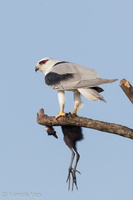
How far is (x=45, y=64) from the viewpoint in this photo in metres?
10.9

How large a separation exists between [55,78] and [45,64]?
3.13ft

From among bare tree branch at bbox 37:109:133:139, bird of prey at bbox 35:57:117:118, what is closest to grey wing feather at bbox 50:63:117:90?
bird of prey at bbox 35:57:117:118

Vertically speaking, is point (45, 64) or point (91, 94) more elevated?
point (45, 64)

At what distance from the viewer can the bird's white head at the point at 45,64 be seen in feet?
35.5

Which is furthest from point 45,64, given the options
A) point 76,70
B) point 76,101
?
point 76,101

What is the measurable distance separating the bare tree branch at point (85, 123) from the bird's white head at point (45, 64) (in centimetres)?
158

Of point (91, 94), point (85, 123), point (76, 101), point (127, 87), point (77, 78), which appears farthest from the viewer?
point (76, 101)

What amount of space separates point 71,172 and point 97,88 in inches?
70.4

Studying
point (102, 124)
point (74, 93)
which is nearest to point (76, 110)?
point (74, 93)

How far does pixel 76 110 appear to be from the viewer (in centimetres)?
1025

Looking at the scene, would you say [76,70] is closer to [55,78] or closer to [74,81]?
[74,81]

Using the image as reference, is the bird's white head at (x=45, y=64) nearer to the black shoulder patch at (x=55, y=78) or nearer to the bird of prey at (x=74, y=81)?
the bird of prey at (x=74, y=81)

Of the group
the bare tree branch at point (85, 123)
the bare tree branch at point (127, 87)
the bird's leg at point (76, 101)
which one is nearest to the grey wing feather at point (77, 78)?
the bird's leg at point (76, 101)

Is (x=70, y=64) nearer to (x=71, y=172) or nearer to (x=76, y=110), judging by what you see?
(x=76, y=110)
